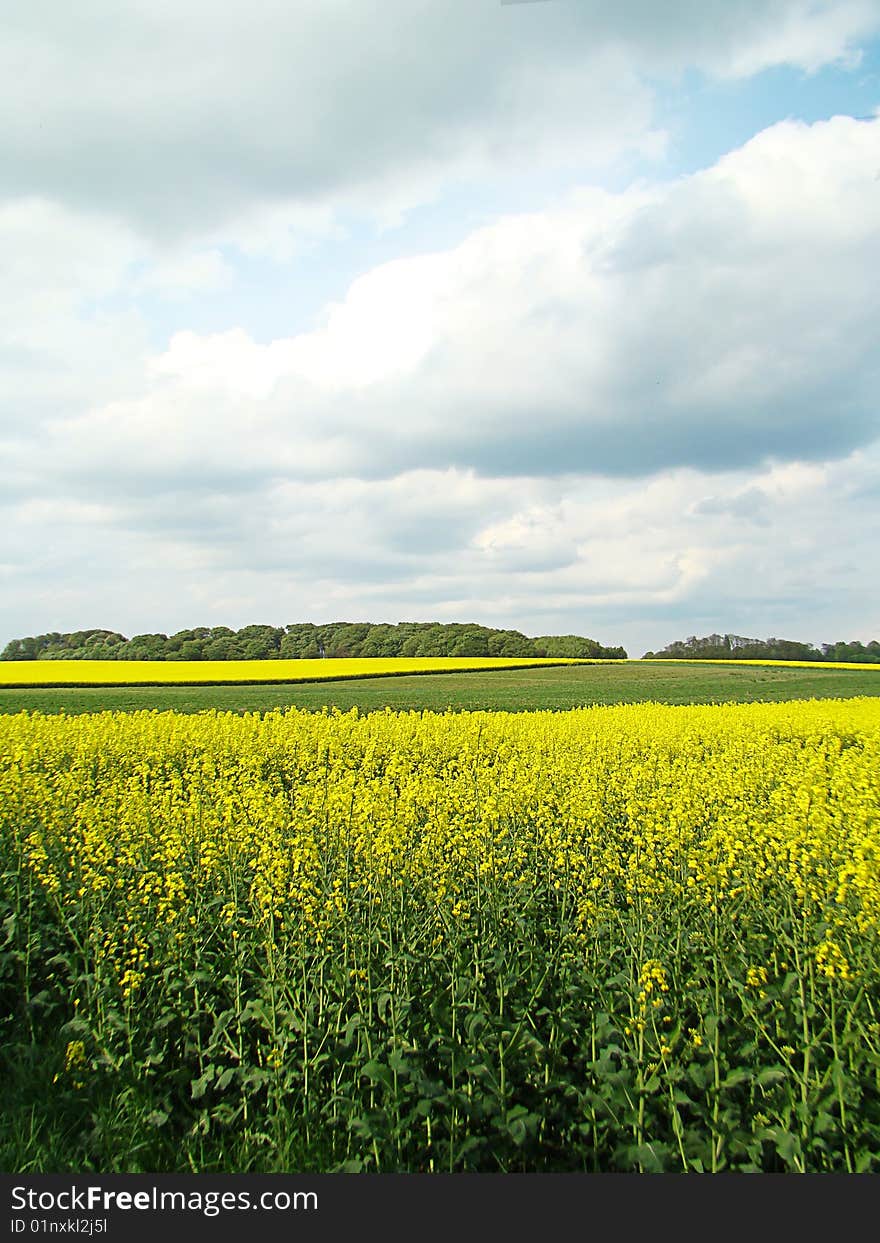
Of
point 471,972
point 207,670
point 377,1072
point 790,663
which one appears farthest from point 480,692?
point 790,663

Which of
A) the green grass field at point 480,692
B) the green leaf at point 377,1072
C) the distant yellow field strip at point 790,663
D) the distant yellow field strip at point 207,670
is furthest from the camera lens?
the distant yellow field strip at point 790,663

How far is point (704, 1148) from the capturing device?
363 centimetres

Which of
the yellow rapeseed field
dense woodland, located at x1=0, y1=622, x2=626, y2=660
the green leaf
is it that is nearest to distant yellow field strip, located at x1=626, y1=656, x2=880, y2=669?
dense woodland, located at x1=0, y1=622, x2=626, y2=660

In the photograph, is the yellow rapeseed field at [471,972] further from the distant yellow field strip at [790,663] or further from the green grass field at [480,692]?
the distant yellow field strip at [790,663]

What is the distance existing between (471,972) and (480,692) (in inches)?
→ 1306

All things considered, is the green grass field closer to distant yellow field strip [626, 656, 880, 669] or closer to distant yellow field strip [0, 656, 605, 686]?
distant yellow field strip [0, 656, 605, 686]

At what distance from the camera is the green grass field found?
3058 cm

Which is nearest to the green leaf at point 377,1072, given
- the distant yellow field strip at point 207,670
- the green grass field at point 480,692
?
the green grass field at point 480,692

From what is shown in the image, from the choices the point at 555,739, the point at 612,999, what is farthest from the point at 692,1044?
the point at 555,739

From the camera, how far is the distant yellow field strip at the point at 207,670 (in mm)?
44562

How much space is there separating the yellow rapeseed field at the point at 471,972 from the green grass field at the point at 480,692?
59.4ft

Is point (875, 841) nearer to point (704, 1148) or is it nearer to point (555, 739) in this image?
point (704, 1148)

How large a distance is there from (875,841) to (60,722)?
15029 mm

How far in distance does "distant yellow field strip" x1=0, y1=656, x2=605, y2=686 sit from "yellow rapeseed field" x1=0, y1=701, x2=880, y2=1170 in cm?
3880
